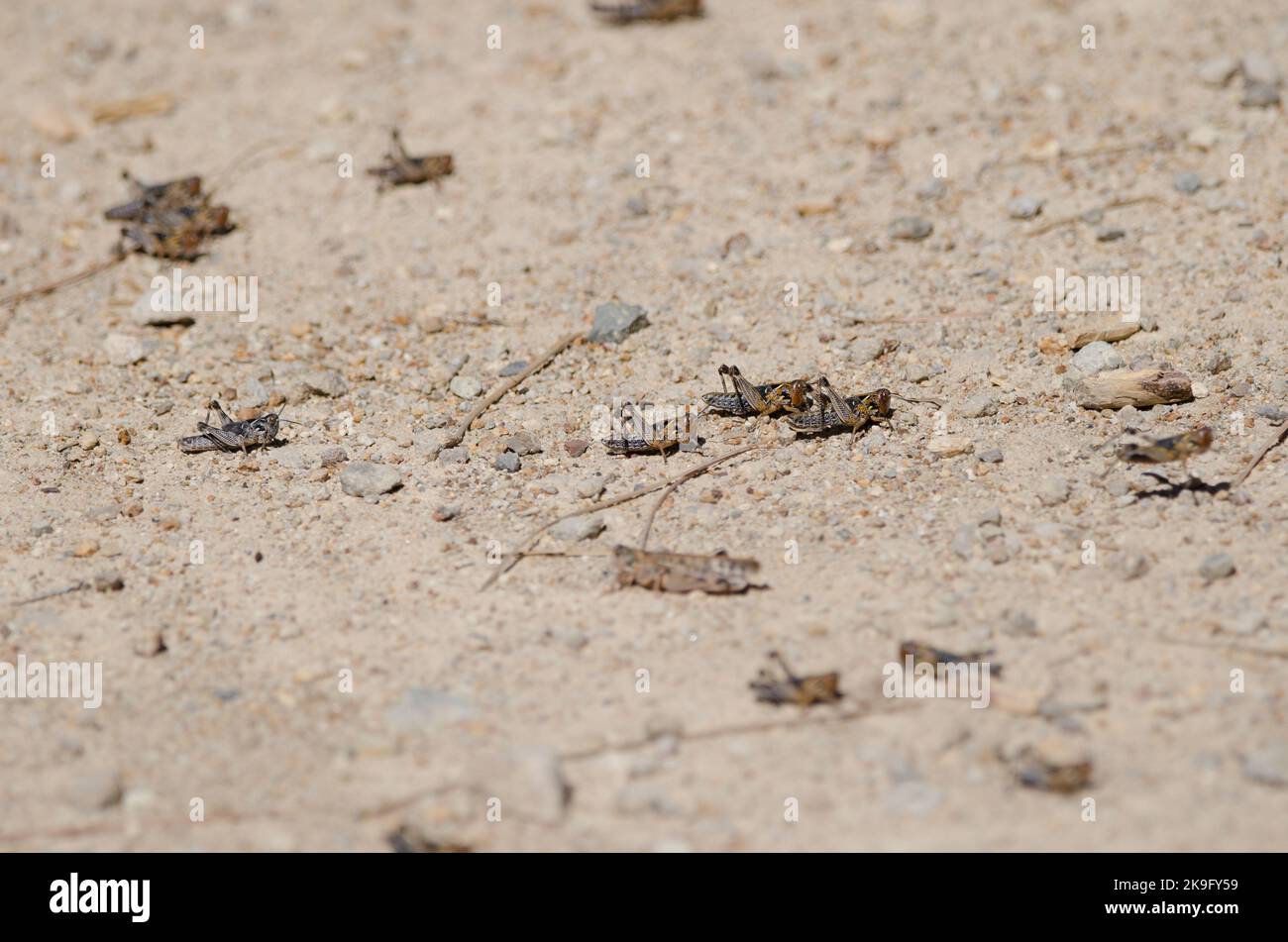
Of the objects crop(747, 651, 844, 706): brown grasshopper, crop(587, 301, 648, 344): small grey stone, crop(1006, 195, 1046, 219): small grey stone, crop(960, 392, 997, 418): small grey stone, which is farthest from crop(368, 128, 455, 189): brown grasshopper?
crop(747, 651, 844, 706): brown grasshopper

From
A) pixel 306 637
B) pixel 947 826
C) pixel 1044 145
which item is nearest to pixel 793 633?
pixel 947 826

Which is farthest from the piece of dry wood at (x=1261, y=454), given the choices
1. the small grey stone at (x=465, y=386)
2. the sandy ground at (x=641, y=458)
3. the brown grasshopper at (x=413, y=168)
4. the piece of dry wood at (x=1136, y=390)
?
the brown grasshopper at (x=413, y=168)

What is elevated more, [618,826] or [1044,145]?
[1044,145]

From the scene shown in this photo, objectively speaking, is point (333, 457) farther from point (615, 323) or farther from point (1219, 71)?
point (1219, 71)

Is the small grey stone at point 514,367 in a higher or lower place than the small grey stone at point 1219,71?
lower

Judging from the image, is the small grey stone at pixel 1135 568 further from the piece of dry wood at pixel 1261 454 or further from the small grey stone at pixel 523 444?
the small grey stone at pixel 523 444
